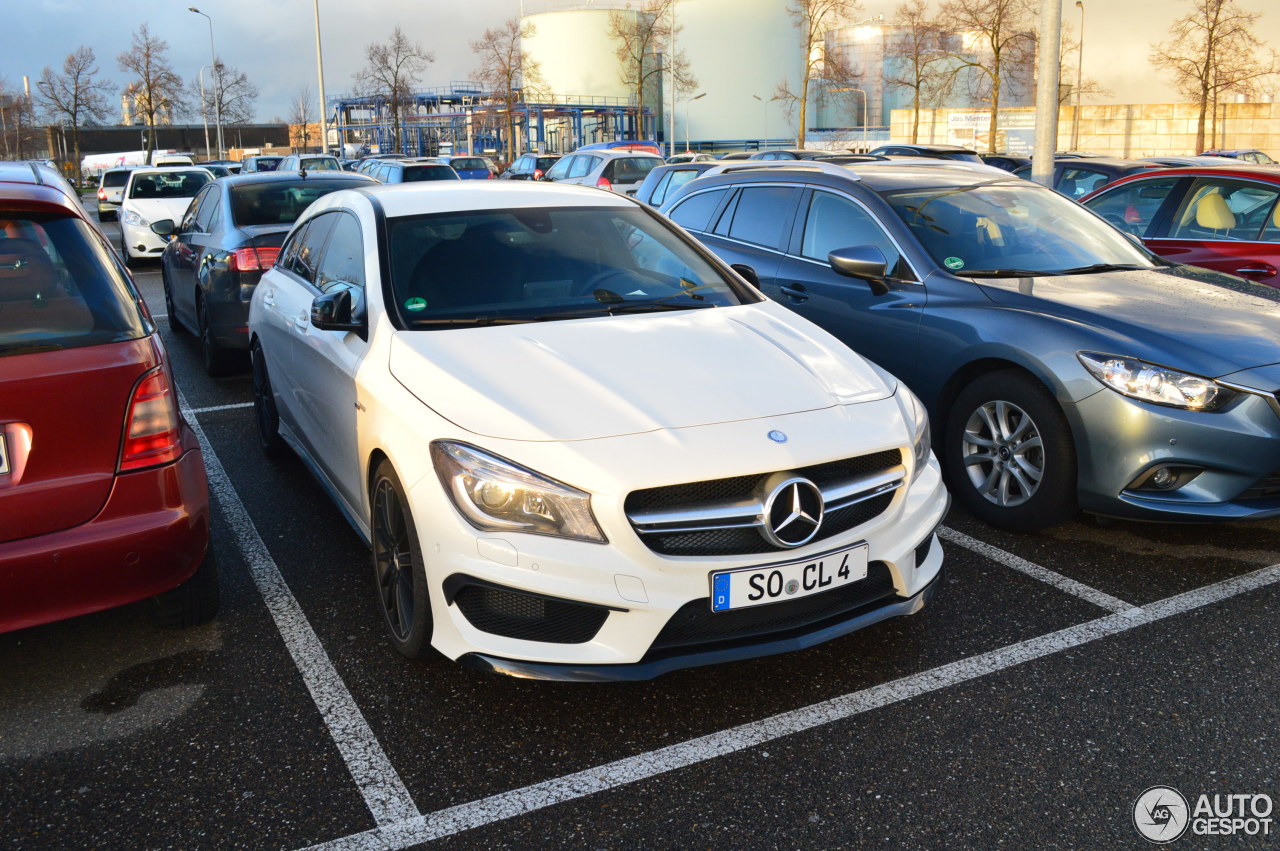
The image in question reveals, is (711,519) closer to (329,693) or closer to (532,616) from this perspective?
(532,616)

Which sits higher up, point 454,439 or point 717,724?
point 454,439

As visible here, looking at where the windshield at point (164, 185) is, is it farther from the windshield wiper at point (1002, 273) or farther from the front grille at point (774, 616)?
the front grille at point (774, 616)

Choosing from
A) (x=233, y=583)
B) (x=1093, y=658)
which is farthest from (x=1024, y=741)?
(x=233, y=583)

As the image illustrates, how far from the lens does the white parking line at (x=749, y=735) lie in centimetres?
265

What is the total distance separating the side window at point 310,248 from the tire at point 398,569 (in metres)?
1.75

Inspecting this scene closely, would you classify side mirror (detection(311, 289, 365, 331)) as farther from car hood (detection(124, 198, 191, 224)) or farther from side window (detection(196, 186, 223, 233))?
car hood (detection(124, 198, 191, 224))

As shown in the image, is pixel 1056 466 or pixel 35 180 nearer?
pixel 35 180

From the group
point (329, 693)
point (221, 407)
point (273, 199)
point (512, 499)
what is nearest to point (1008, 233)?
point (512, 499)

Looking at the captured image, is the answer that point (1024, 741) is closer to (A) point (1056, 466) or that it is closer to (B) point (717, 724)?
(B) point (717, 724)

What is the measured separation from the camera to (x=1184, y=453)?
4.09 m

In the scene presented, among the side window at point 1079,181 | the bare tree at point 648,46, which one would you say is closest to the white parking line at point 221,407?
the side window at point 1079,181

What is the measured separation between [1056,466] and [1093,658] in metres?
1.09

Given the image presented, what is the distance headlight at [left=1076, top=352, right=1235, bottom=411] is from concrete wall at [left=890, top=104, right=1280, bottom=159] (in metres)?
45.7

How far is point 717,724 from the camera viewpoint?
3.15m
